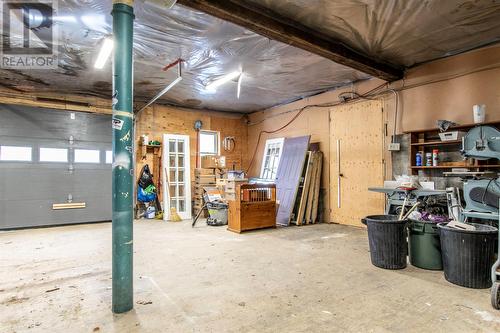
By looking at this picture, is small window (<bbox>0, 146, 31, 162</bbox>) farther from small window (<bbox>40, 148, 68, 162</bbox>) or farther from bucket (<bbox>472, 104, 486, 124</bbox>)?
bucket (<bbox>472, 104, 486, 124</bbox>)

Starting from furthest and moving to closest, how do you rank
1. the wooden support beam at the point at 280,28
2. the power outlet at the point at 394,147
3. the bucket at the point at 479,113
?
the power outlet at the point at 394,147 → the bucket at the point at 479,113 → the wooden support beam at the point at 280,28

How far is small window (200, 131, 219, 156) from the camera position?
8.20 m

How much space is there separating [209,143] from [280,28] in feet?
17.1

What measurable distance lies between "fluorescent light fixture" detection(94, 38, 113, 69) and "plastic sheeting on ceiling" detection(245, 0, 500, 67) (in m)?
2.19

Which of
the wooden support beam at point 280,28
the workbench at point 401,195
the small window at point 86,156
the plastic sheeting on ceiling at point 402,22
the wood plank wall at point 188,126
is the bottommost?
the workbench at point 401,195

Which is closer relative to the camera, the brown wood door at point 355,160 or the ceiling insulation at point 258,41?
the ceiling insulation at point 258,41

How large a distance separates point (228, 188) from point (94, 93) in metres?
3.86

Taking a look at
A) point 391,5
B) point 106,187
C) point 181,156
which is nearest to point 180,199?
point 181,156

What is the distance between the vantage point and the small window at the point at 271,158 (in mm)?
7293

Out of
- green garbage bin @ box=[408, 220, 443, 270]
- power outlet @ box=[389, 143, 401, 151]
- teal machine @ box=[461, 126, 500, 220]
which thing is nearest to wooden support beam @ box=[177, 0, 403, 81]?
power outlet @ box=[389, 143, 401, 151]

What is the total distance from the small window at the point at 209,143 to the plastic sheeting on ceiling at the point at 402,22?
488cm

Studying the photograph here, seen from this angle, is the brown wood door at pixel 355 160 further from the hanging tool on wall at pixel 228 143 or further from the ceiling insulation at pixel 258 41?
the hanging tool on wall at pixel 228 143

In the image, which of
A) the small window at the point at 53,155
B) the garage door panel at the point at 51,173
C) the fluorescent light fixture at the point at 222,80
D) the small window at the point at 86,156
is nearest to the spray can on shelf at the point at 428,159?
the fluorescent light fixture at the point at 222,80

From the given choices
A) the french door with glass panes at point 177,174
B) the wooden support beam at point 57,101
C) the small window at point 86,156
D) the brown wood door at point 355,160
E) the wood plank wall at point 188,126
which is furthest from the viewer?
the wood plank wall at point 188,126
